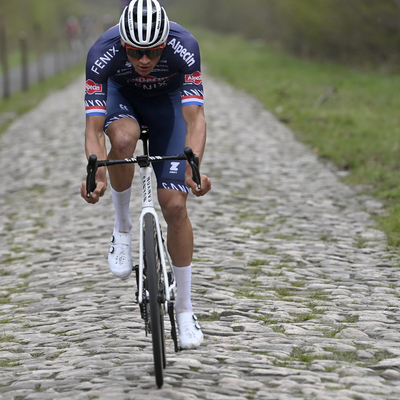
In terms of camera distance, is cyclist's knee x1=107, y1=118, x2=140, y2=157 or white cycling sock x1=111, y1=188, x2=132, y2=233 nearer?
cyclist's knee x1=107, y1=118, x2=140, y2=157

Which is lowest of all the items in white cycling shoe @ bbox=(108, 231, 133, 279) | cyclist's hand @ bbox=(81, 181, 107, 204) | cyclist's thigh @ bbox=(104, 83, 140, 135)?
white cycling shoe @ bbox=(108, 231, 133, 279)

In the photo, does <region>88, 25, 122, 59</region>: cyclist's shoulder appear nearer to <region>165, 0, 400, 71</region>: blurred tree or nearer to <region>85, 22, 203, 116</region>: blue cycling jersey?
<region>85, 22, 203, 116</region>: blue cycling jersey

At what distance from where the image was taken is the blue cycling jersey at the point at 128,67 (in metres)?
5.05

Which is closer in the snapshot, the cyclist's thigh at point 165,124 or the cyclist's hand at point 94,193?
the cyclist's hand at point 94,193

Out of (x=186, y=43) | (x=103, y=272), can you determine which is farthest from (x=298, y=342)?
(x=103, y=272)

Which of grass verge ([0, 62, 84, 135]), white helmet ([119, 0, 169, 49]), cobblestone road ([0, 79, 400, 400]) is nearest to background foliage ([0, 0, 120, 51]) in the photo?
grass verge ([0, 62, 84, 135])

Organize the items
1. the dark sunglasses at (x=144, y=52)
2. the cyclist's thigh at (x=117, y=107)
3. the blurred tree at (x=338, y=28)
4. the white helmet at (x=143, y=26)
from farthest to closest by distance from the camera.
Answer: the blurred tree at (x=338, y=28), the cyclist's thigh at (x=117, y=107), the dark sunglasses at (x=144, y=52), the white helmet at (x=143, y=26)

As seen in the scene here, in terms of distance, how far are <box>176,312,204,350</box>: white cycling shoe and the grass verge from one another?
13.0 meters

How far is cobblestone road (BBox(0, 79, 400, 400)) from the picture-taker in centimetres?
457

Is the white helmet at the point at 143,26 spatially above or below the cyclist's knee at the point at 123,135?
above

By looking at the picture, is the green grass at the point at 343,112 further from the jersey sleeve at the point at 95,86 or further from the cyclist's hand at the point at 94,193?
the cyclist's hand at the point at 94,193

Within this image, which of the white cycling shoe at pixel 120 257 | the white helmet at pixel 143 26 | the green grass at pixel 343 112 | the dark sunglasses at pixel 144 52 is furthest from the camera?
the green grass at pixel 343 112

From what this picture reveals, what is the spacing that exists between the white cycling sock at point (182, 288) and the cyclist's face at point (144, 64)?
1307 millimetres

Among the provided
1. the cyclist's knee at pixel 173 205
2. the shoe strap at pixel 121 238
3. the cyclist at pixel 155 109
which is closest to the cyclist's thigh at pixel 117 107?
the cyclist at pixel 155 109
